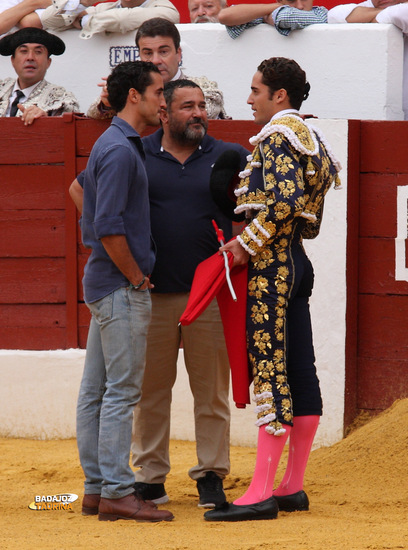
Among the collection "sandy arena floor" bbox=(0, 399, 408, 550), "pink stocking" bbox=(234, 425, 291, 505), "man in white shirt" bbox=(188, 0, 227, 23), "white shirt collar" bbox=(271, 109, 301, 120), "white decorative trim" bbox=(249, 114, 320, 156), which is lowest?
"sandy arena floor" bbox=(0, 399, 408, 550)

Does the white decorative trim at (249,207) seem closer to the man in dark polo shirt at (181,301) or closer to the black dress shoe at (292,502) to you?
the man in dark polo shirt at (181,301)

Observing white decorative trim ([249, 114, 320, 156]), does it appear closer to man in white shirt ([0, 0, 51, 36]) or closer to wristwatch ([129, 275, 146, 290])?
wristwatch ([129, 275, 146, 290])

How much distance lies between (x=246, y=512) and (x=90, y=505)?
0.63 metres

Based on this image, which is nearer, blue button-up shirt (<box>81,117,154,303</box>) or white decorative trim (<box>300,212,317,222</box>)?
blue button-up shirt (<box>81,117,154,303</box>)

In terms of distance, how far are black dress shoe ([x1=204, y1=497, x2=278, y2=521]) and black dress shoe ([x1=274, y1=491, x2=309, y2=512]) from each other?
0.17 meters

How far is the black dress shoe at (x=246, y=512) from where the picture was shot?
12.6 feet

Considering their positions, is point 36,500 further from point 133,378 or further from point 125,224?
point 125,224

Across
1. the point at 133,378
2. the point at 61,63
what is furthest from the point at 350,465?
the point at 61,63

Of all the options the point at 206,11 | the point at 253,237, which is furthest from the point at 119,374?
the point at 206,11

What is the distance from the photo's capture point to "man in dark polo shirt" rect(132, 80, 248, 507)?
164 inches

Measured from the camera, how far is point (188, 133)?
414 cm

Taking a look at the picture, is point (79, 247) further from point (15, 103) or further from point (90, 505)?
point (90, 505)

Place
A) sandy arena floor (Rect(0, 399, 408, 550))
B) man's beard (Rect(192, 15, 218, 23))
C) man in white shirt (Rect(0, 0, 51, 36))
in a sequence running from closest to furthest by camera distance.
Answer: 1. sandy arena floor (Rect(0, 399, 408, 550))
2. man in white shirt (Rect(0, 0, 51, 36))
3. man's beard (Rect(192, 15, 218, 23))

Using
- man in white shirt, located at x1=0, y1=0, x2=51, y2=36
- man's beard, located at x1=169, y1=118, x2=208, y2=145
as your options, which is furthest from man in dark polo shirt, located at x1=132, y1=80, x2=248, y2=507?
man in white shirt, located at x1=0, y1=0, x2=51, y2=36
